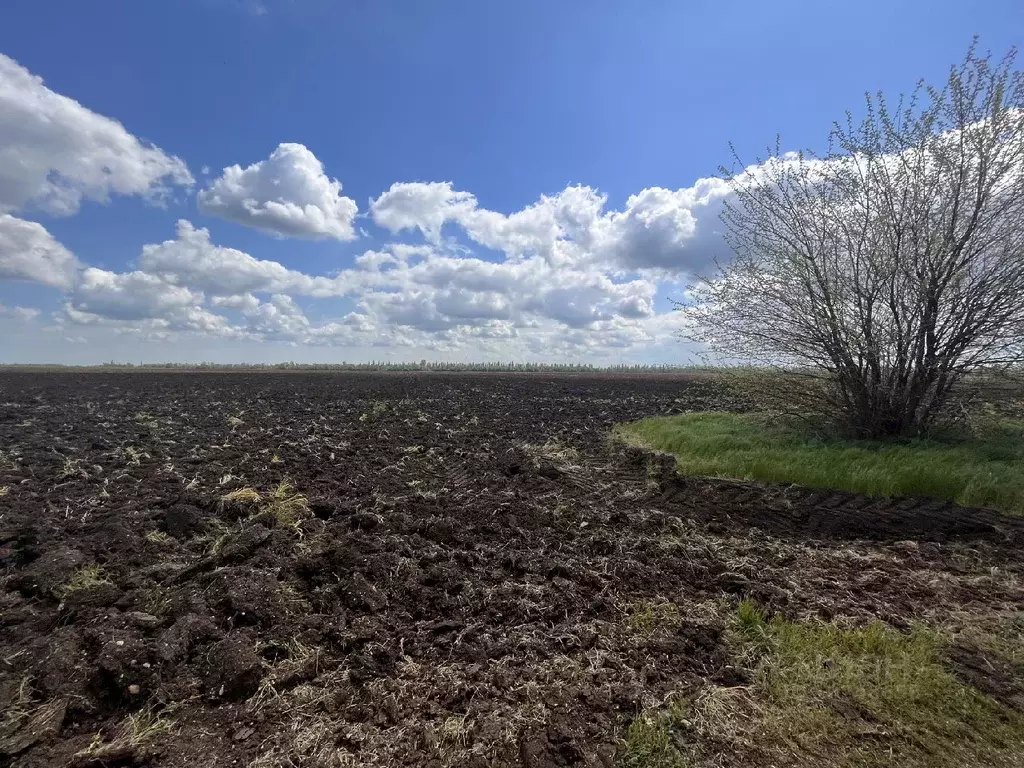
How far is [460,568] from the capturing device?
495 cm

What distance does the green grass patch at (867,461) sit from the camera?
7.05m

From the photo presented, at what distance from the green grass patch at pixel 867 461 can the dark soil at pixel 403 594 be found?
0.61 meters

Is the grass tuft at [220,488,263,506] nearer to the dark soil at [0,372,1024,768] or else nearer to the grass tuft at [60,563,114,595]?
the dark soil at [0,372,1024,768]

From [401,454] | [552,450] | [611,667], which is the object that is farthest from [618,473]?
[611,667]

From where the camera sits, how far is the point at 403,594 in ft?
14.4

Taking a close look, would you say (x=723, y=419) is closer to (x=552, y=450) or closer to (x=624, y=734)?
(x=552, y=450)

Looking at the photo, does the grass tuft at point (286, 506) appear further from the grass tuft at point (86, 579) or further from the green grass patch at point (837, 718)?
the green grass patch at point (837, 718)

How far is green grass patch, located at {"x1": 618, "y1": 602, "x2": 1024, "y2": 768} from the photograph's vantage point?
2.70 meters

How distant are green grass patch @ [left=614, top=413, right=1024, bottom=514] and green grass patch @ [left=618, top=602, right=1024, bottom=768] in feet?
14.3

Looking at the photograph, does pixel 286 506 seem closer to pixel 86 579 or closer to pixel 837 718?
pixel 86 579

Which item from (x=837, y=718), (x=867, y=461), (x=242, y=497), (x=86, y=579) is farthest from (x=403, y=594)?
(x=867, y=461)

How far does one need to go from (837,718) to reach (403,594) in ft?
9.83

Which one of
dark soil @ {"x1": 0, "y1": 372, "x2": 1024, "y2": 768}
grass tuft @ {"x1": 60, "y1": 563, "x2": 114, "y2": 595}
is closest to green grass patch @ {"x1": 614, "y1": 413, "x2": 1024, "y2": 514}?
dark soil @ {"x1": 0, "y1": 372, "x2": 1024, "y2": 768}

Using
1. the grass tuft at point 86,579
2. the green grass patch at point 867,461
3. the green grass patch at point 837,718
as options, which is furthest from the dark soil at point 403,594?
the green grass patch at point 867,461
